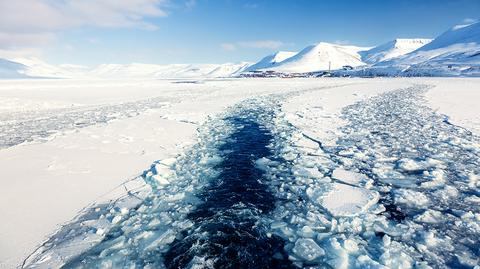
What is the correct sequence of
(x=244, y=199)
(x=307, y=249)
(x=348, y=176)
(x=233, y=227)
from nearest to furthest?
(x=307, y=249) < (x=233, y=227) < (x=244, y=199) < (x=348, y=176)

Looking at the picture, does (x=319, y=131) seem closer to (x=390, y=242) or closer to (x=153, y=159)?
(x=153, y=159)

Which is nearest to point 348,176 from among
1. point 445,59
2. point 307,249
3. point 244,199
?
point 244,199

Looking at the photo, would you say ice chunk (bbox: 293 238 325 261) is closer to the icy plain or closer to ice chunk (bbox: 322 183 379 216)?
the icy plain

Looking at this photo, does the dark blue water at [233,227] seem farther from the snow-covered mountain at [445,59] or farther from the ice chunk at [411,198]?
the snow-covered mountain at [445,59]

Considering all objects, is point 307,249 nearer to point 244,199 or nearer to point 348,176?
point 244,199

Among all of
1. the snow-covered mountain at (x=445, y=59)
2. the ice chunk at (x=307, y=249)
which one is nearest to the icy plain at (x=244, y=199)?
the ice chunk at (x=307, y=249)

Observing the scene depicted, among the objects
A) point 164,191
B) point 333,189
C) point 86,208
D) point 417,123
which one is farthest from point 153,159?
point 417,123

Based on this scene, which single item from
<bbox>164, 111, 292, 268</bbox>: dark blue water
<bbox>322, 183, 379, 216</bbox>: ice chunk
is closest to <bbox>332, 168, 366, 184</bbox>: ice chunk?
<bbox>322, 183, 379, 216</bbox>: ice chunk

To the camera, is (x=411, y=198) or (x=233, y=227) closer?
(x=233, y=227)
